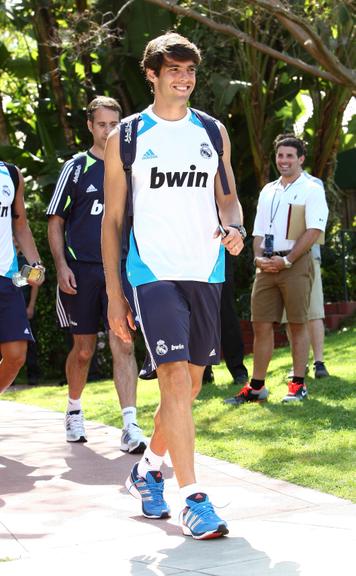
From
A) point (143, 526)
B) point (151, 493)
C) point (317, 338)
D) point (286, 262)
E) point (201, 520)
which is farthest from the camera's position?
point (317, 338)

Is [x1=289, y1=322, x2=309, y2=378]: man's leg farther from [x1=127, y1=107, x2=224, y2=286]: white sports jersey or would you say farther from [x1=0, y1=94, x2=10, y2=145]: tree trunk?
[x1=0, y1=94, x2=10, y2=145]: tree trunk

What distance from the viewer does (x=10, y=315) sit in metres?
6.98

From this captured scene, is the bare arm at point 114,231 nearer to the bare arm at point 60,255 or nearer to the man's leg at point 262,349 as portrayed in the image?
the bare arm at point 60,255

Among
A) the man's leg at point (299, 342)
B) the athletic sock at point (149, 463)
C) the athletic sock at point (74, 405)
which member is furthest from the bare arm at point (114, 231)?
the man's leg at point (299, 342)

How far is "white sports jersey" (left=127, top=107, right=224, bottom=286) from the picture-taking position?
5027 mm

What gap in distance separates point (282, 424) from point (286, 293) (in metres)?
1.57

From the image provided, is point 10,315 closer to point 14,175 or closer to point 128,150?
point 14,175

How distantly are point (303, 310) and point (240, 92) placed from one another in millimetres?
8935

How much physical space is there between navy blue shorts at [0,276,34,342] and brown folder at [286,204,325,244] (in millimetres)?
2855

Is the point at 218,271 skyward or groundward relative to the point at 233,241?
groundward

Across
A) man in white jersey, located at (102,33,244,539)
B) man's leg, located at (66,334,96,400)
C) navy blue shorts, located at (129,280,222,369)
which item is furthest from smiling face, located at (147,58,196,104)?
man's leg, located at (66,334,96,400)

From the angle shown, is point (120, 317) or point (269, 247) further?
point (269, 247)

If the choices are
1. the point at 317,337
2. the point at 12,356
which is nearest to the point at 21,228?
the point at 12,356

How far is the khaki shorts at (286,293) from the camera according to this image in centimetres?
893
